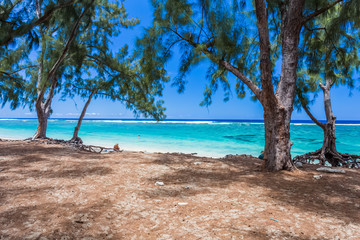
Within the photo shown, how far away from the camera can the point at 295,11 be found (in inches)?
156

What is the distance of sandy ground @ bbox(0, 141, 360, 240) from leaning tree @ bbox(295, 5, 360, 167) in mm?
2981

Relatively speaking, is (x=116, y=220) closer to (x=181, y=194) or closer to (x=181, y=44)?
(x=181, y=194)

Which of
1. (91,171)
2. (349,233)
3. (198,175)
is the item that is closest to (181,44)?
(198,175)

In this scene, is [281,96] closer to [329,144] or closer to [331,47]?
[331,47]

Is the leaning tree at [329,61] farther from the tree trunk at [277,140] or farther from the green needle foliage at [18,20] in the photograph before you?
the green needle foliage at [18,20]

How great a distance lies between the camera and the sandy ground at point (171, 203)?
1.81 m

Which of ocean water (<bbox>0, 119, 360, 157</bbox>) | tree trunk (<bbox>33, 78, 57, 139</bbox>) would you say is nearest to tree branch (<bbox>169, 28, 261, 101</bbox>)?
tree trunk (<bbox>33, 78, 57, 139</bbox>)

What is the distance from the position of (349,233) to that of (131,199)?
2196mm

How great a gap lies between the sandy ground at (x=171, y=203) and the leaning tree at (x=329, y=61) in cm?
298

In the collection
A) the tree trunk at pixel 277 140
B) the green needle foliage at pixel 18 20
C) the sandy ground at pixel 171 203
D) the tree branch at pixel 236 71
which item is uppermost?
the green needle foliage at pixel 18 20

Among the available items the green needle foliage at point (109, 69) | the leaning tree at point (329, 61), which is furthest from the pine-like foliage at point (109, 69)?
the leaning tree at point (329, 61)

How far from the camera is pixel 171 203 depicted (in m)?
2.48

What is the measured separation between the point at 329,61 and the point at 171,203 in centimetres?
547

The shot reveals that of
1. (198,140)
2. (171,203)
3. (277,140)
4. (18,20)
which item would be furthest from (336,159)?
(198,140)
